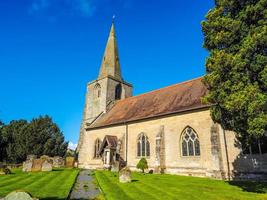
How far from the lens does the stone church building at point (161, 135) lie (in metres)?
18.4

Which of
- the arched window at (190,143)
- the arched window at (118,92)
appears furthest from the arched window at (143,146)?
the arched window at (118,92)

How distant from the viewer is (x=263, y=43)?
11.5m

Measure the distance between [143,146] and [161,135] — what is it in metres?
3.50

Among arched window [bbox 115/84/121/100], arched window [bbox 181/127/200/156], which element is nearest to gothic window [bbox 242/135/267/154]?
arched window [bbox 181/127/200/156]

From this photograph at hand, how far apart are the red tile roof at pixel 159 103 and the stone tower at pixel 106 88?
242cm

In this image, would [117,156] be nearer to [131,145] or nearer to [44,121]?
[131,145]

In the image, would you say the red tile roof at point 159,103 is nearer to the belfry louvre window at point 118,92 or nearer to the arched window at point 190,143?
the arched window at point 190,143

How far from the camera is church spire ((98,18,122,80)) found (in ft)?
131

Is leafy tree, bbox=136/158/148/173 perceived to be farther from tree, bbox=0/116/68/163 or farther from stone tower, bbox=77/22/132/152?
tree, bbox=0/116/68/163

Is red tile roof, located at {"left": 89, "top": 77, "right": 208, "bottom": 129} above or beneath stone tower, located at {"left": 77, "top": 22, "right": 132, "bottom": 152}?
beneath

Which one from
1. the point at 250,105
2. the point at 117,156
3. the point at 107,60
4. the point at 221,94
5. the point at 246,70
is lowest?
the point at 117,156

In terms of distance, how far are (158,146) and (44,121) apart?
27.9 metres

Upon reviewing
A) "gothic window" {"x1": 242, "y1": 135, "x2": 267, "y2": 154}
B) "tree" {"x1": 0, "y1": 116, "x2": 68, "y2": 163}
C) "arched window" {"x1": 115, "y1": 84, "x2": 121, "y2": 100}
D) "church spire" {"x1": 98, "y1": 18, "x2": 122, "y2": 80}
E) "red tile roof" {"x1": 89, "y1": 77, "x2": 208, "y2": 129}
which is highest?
"church spire" {"x1": 98, "y1": 18, "x2": 122, "y2": 80}

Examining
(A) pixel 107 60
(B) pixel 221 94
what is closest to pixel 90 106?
(A) pixel 107 60
